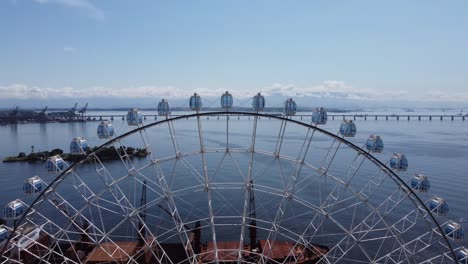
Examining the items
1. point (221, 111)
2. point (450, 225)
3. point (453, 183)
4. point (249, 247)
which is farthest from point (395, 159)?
point (453, 183)

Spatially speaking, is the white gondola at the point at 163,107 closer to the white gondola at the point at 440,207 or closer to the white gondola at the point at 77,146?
the white gondola at the point at 77,146

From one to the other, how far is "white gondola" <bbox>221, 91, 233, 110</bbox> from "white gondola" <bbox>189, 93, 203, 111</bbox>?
151 centimetres

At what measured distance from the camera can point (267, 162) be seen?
3068 inches

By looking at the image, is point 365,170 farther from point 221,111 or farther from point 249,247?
point 221,111

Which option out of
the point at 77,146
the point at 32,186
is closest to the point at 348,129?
the point at 77,146

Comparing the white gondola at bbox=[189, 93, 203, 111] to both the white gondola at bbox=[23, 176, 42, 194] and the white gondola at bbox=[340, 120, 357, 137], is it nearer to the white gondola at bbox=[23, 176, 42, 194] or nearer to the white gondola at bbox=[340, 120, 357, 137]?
the white gondola at bbox=[340, 120, 357, 137]

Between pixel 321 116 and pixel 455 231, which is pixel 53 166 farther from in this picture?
pixel 455 231

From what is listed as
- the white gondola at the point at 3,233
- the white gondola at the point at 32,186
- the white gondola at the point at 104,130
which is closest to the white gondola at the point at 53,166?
the white gondola at the point at 32,186

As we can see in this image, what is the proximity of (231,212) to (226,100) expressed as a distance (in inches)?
1216

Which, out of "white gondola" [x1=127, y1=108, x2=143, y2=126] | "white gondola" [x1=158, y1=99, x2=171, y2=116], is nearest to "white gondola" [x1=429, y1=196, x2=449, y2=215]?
"white gondola" [x1=158, y1=99, x2=171, y2=116]

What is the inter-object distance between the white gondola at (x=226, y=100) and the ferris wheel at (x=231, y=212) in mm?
94

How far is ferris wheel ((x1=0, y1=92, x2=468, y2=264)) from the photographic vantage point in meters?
21.3

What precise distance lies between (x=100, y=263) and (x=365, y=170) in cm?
5390

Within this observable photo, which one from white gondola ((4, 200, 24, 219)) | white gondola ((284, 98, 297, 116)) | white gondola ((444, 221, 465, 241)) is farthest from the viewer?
white gondola ((284, 98, 297, 116))
